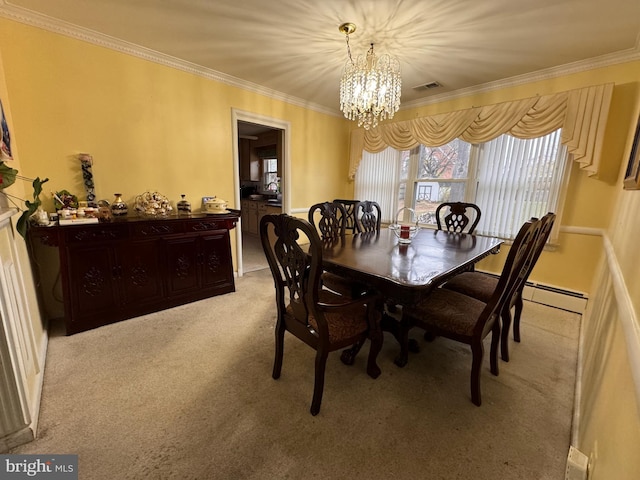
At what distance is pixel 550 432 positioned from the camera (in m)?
1.35

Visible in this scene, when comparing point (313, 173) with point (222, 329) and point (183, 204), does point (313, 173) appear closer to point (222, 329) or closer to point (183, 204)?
point (183, 204)

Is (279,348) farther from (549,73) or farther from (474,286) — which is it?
(549,73)

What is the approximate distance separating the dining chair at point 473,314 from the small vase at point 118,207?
8.42 feet

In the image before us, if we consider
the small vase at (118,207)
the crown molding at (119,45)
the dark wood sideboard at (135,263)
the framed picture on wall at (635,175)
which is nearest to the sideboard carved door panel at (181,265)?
the dark wood sideboard at (135,263)

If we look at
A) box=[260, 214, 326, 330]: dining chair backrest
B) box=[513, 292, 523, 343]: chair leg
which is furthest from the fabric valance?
box=[260, 214, 326, 330]: dining chair backrest

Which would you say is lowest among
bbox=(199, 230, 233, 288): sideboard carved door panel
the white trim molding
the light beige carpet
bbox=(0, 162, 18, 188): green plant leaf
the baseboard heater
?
the light beige carpet

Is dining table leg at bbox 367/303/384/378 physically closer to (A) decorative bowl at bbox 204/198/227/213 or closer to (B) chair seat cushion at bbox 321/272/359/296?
(B) chair seat cushion at bbox 321/272/359/296

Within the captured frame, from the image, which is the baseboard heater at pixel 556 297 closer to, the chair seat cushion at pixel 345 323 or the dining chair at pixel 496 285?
the dining chair at pixel 496 285

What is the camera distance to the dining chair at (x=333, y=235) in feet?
6.70

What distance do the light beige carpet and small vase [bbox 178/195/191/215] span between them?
4.10 ft

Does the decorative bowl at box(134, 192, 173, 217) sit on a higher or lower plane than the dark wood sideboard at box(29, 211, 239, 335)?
higher

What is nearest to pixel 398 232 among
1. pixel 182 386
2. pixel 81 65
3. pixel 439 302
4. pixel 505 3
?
pixel 439 302

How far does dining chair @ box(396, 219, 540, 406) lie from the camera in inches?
53.7

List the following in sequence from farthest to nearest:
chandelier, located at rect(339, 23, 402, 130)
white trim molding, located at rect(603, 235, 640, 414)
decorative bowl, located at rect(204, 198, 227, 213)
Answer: decorative bowl, located at rect(204, 198, 227, 213) → chandelier, located at rect(339, 23, 402, 130) → white trim molding, located at rect(603, 235, 640, 414)
